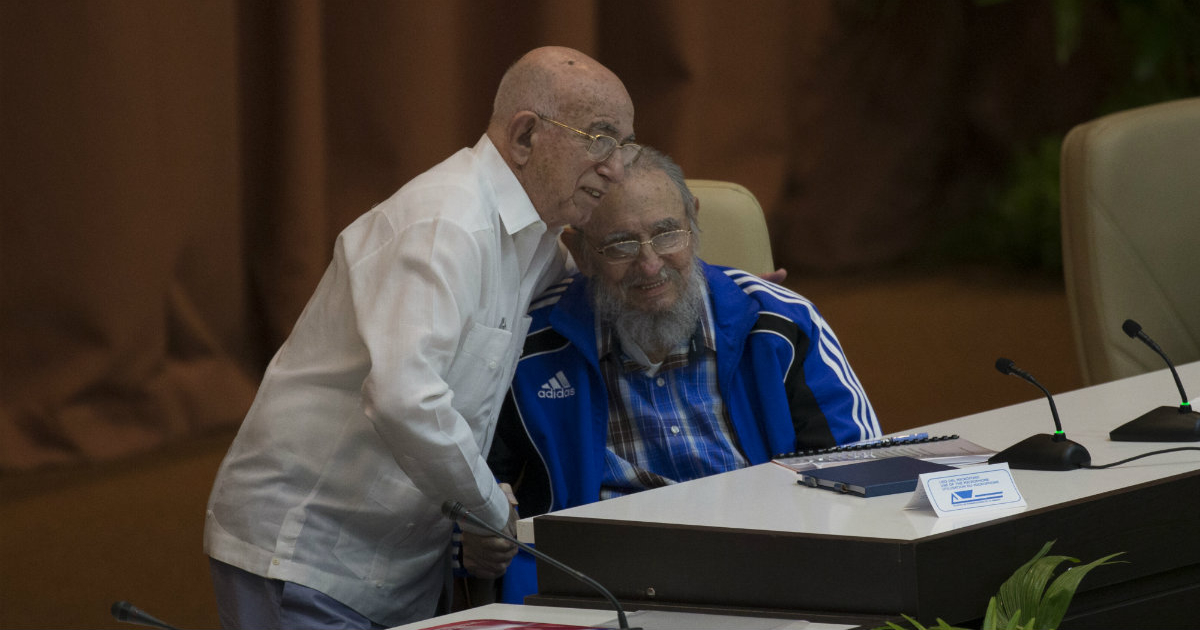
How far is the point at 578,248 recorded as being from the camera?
2.36 metres

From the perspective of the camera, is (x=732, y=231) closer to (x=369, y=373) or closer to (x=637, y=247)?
(x=637, y=247)

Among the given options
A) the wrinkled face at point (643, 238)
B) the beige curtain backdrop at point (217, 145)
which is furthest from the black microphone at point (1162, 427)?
the beige curtain backdrop at point (217, 145)

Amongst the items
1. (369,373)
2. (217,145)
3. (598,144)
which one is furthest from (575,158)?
(217,145)

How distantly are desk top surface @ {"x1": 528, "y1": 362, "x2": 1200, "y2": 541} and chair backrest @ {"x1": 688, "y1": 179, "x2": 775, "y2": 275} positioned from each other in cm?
68

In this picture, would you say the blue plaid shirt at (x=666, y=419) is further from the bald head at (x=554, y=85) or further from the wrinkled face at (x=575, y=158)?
the bald head at (x=554, y=85)

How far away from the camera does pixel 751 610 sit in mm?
1549

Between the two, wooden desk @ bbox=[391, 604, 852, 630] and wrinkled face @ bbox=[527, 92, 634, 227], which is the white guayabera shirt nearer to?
wrinkled face @ bbox=[527, 92, 634, 227]

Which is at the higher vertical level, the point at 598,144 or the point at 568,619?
the point at 598,144

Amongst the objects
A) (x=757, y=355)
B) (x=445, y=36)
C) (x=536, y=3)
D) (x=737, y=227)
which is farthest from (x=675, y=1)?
(x=757, y=355)

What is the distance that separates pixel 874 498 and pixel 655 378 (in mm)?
688

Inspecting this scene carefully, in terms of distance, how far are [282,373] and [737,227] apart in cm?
103

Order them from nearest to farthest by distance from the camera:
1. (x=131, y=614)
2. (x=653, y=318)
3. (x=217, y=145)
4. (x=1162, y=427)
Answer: (x=131, y=614), (x=1162, y=427), (x=653, y=318), (x=217, y=145)

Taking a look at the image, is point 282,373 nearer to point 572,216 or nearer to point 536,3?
point 572,216

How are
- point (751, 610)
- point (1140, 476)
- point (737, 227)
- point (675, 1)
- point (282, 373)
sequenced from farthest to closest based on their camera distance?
point (675, 1), point (737, 227), point (282, 373), point (1140, 476), point (751, 610)
